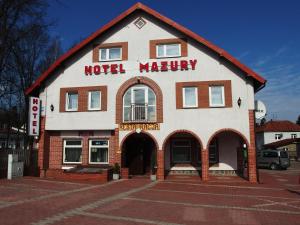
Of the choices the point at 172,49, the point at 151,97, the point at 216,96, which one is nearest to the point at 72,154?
the point at 151,97

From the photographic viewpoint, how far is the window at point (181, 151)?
21750mm

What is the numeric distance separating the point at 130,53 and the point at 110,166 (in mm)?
6920

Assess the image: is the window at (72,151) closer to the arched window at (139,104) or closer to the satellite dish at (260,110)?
the arched window at (139,104)

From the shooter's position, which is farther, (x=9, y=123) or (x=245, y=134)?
(x=9, y=123)

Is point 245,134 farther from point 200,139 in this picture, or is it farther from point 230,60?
point 230,60

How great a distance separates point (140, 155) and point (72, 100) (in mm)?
5570

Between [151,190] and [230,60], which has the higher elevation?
[230,60]

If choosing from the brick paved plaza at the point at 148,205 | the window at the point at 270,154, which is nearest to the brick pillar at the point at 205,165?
the brick paved plaza at the point at 148,205

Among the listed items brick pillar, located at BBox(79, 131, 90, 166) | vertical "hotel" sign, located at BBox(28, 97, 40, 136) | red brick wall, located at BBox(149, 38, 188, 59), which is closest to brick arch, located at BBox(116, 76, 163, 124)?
red brick wall, located at BBox(149, 38, 188, 59)

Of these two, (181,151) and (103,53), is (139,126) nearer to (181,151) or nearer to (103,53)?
(181,151)

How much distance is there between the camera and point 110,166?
813 inches

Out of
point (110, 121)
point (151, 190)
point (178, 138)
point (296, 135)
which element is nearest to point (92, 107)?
point (110, 121)

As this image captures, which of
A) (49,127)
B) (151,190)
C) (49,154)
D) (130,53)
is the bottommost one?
(151,190)

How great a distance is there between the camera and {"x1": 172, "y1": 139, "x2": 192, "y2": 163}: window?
21.8m
